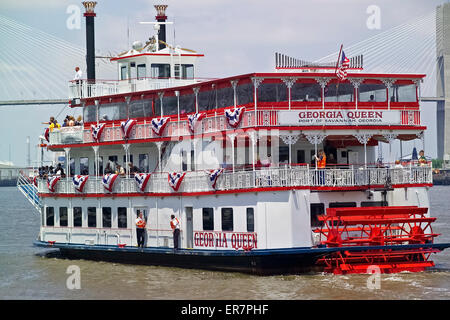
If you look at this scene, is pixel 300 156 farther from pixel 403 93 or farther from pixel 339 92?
pixel 403 93

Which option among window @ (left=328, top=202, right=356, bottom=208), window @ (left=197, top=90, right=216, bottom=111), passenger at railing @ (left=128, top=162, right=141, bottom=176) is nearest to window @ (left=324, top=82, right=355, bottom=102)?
window @ (left=328, top=202, right=356, bottom=208)

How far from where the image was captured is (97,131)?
1325 inches

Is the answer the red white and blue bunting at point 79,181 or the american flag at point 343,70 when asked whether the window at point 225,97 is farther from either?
the red white and blue bunting at point 79,181

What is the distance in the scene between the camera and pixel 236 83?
28922 millimetres

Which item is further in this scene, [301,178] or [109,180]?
[109,180]

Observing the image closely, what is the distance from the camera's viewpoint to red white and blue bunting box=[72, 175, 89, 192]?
111ft

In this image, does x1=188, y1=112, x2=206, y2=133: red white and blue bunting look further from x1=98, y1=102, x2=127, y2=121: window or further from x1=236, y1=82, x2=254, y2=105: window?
x1=98, y1=102, x2=127, y2=121: window

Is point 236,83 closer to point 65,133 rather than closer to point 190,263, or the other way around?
point 190,263

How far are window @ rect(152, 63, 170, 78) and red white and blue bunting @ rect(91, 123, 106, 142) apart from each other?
324 centimetres

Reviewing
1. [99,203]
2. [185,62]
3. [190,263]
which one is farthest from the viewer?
[185,62]

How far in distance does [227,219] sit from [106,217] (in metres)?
6.34

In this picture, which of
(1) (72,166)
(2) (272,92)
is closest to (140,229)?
Result: (1) (72,166)
